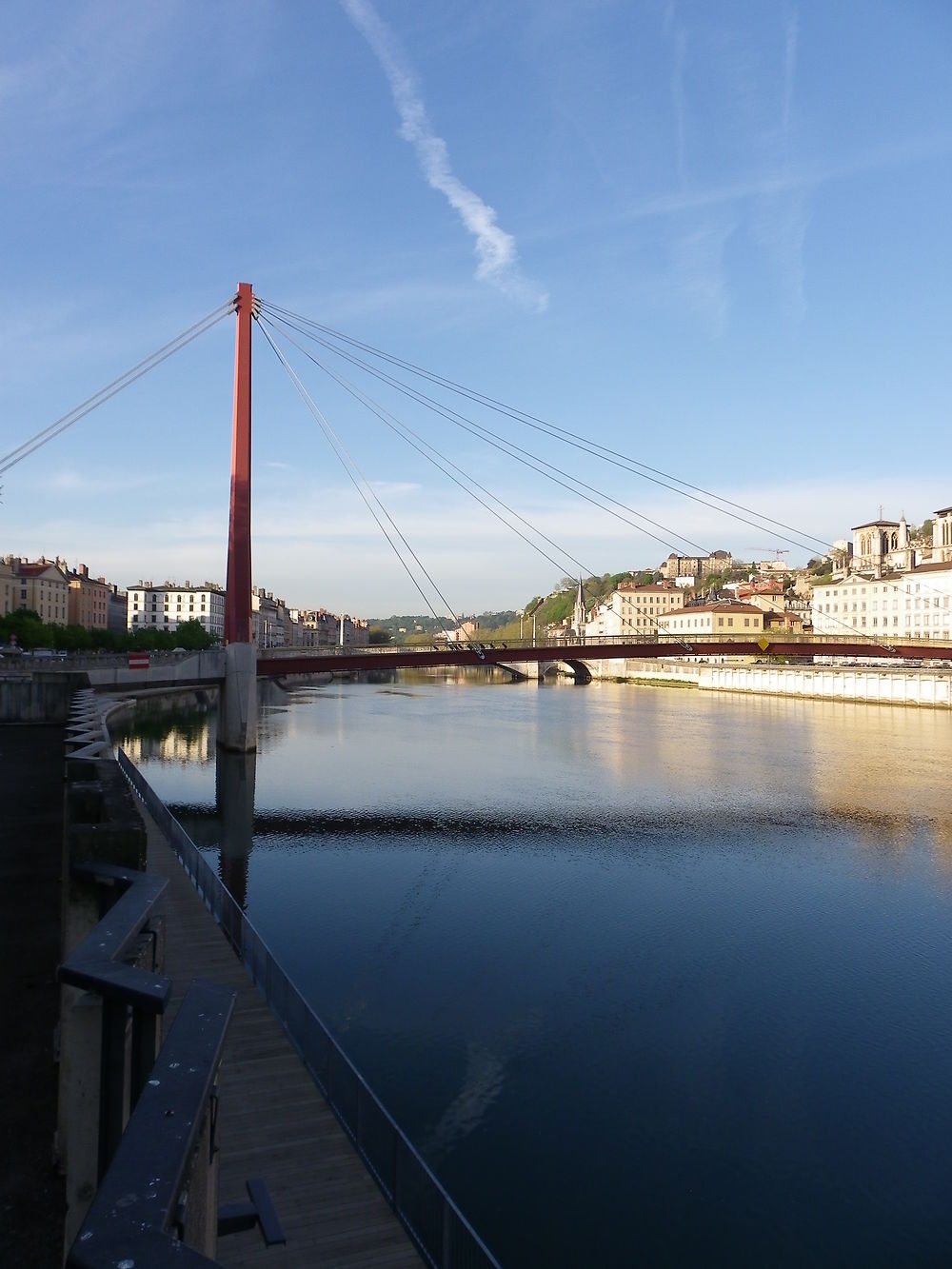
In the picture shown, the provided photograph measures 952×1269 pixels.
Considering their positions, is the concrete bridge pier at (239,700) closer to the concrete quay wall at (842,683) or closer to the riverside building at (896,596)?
the concrete quay wall at (842,683)

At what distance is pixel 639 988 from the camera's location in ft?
44.9

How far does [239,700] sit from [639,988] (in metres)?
25.5

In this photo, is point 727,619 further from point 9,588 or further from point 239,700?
point 239,700

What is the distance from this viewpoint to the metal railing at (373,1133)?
6336 millimetres

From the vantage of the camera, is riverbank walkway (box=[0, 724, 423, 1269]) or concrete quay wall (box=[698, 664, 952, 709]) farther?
concrete quay wall (box=[698, 664, 952, 709])

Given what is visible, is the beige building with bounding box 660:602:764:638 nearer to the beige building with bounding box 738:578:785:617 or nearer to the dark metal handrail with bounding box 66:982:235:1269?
the beige building with bounding box 738:578:785:617

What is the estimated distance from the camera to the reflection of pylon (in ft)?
114

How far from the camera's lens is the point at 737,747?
144 feet

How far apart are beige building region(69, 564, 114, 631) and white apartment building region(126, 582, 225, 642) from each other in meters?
12.9

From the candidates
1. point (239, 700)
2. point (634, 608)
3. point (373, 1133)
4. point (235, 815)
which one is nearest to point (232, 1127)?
point (373, 1133)

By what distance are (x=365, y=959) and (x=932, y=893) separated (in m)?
12.2

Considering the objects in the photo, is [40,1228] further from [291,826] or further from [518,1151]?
[291,826]

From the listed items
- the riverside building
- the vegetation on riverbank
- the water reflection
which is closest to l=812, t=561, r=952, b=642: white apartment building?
the riverside building

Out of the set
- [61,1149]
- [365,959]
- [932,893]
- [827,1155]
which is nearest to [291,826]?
[365,959]
